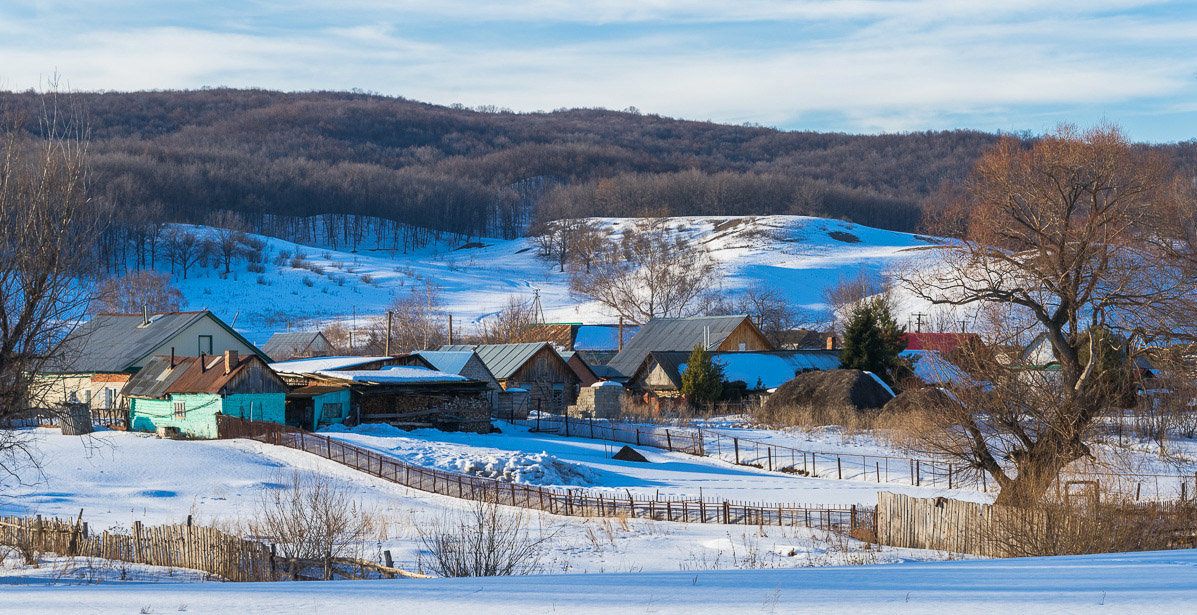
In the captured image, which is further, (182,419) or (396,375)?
(396,375)

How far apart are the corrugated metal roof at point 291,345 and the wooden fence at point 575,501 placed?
40803mm

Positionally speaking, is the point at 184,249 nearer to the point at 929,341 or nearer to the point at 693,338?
the point at 693,338

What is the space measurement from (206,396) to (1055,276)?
30.9 meters

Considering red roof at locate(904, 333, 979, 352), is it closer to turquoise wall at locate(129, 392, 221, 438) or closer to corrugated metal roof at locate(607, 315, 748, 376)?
corrugated metal roof at locate(607, 315, 748, 376)

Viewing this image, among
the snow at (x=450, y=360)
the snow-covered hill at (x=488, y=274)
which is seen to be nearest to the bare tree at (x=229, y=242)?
the snow-covered hill at (x=488, y=274)

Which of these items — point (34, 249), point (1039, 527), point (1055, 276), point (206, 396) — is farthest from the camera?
point (206, 396)

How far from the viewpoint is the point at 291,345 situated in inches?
2940

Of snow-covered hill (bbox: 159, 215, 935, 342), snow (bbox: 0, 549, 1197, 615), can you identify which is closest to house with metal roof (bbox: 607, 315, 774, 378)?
snow-covered hill (bbox: 159, 215, 935, 342)

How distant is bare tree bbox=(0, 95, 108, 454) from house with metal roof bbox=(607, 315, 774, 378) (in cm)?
4575

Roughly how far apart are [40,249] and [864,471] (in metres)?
25.6

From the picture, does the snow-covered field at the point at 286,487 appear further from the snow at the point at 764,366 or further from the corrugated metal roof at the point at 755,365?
the snow at the point at 764,366

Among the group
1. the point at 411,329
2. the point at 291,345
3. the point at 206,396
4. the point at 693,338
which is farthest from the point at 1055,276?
the point at 411,329

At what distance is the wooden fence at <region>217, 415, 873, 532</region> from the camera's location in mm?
23109

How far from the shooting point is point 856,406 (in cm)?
4744
